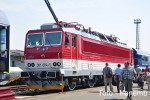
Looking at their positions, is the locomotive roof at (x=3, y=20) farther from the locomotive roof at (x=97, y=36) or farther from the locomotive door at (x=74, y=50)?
the locomotive door at (x=74, y=50)

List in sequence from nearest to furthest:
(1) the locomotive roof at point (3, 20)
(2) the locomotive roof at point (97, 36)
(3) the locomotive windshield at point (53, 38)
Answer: (1) the locomotive roof at point (3, 20) → (3) the locomotive windshield at point (53, 38) → (2) the locomotive roof at point (97, 36)

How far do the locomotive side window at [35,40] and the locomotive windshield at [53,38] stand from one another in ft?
1.21

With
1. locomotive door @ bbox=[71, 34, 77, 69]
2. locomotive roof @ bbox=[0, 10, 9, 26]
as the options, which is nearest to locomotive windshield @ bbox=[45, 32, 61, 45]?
locomotive door @ bbox=[71, 34, 77, 69]

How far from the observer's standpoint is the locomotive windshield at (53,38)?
1838 centimetres

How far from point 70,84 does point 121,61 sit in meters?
9.77

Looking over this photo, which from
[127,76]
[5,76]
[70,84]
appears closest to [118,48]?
[70,84]

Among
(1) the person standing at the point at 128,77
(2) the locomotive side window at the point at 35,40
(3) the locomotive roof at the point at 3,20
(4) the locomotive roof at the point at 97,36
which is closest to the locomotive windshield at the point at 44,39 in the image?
(2) the locomotive side window at the point at 35,40

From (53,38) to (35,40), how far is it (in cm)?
114

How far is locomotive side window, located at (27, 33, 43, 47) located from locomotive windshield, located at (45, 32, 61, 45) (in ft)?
1.21

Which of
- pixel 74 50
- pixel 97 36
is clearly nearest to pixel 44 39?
pixel 74 50

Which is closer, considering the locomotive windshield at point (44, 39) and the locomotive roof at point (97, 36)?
the locomotive windshield at point (44, 39)

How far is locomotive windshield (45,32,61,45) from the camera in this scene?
18.4m

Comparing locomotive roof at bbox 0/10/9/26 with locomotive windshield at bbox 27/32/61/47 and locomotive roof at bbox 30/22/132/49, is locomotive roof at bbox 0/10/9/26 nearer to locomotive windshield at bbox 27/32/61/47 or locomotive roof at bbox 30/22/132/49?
locomotive windshield at bbox 27/32/61/47

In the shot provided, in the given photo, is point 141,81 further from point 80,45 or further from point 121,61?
point 121,61
